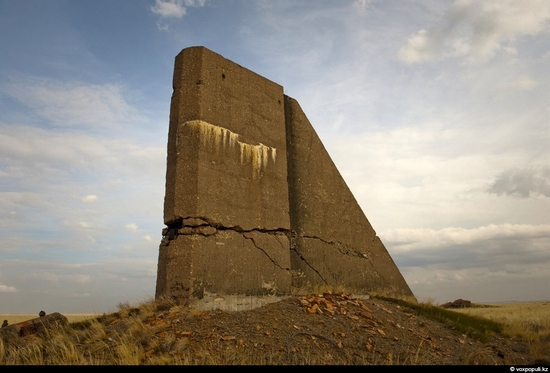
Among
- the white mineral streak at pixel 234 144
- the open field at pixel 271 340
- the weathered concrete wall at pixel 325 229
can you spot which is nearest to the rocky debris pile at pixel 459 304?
the weathered concrete wall at pixel 325 229

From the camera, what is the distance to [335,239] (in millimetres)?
8195

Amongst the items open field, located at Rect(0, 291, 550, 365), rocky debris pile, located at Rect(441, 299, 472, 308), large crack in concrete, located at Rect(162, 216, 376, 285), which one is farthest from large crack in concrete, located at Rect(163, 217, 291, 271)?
rocky debris pile, located at Rect(441, 299, 472, 308)

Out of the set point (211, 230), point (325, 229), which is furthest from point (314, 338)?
point (325, 229)

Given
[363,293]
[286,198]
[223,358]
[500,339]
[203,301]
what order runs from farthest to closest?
1. [363,293]
2. [286,198]
3. [500,339]
4. [203,301]
5. [223,358]

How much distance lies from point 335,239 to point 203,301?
10.7ft

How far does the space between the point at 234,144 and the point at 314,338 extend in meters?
3.15

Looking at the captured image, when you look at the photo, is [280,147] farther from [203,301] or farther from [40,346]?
[40,346]

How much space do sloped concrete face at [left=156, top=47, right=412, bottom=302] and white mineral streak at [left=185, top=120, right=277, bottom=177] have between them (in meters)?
0.02

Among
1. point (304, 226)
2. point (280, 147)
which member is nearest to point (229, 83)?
point (280, 147)

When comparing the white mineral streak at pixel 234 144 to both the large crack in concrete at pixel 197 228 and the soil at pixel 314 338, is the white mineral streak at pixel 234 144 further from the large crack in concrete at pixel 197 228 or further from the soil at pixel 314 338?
the soil at pixel 314 338

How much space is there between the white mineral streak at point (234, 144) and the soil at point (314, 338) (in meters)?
2.17

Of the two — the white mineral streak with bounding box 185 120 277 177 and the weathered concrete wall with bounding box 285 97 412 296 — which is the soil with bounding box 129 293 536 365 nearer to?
the weathered concrete wall with bounding box 285 97 412 296

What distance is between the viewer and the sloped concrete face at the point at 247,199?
5965 mm
